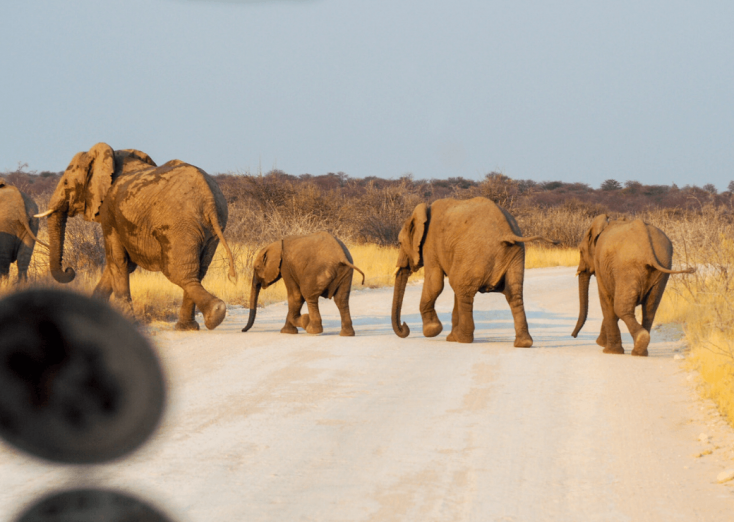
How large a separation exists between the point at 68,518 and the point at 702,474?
3.19 metres

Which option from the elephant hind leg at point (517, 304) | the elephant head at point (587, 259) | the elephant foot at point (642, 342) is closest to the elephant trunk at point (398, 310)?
the elephant hind leg at point (517, 304)

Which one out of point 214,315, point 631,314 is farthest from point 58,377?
point 631,314

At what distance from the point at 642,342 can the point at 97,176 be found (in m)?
6.67

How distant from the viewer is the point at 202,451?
4.65m

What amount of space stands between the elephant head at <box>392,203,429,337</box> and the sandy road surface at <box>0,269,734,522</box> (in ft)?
4.83

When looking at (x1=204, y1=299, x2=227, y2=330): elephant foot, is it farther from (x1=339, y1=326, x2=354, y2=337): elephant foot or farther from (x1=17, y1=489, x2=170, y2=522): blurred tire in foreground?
(x1=17, y1=489, x2=170, y2=522): blurred tire in foreground

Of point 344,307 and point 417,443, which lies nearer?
point 417,443

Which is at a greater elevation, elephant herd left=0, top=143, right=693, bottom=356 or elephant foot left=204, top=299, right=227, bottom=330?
elephant herd left=0, top=143, right=693, bottom=356

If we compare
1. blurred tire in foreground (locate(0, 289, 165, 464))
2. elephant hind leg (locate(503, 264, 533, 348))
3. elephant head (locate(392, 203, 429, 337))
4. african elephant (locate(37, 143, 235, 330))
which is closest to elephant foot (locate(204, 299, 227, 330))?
african elephant (locate(37, 143, 235, 330))

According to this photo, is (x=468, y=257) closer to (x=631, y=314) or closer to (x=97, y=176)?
(x=631, y=314)

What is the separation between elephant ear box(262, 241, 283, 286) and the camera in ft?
35.0

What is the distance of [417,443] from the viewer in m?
4.89

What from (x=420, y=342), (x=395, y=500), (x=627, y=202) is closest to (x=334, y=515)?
(x=395, y=500)

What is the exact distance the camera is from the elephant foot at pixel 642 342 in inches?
326
